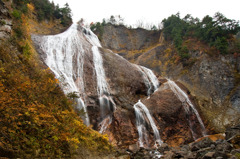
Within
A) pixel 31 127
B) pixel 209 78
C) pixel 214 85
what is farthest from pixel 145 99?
pixel 31 127

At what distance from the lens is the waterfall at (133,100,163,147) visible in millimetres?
13922

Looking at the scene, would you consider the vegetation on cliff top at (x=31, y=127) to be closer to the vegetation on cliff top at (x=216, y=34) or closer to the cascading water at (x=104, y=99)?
the cascading water at (x=104, y=99)

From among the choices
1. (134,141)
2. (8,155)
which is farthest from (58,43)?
(8,155)

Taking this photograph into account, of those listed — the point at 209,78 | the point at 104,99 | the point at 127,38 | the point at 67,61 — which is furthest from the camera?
the point at 127,38

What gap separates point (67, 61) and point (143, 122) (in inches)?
380

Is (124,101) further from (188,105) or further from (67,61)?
(188,105)

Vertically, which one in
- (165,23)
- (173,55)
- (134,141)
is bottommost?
(134,141)

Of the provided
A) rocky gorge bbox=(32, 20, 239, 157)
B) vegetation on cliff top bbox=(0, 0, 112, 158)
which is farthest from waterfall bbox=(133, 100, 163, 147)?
vegetation on cliff top bbox=(0, 0, 112, 158)

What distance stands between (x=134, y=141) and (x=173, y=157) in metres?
5.25

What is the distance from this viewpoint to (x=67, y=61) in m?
15.3

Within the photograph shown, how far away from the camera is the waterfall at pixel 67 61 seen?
12797 millimetres

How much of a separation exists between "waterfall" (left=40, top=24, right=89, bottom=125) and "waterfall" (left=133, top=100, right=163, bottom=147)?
5.00 metres

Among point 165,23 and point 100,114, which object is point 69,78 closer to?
point 100,114

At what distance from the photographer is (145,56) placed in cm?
3809
